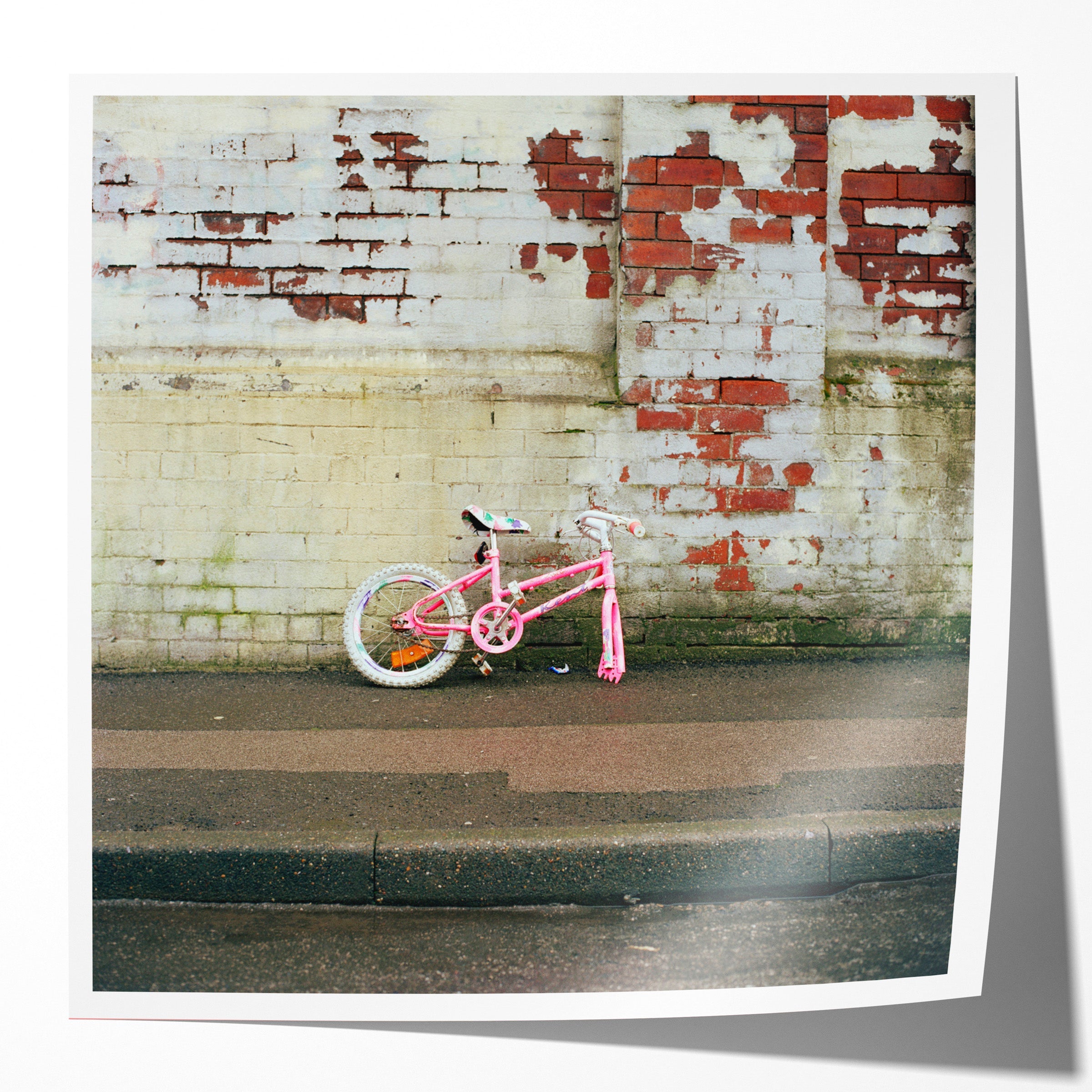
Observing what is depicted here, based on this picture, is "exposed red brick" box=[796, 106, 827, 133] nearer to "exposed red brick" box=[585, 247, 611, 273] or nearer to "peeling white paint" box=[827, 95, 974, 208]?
"peeling white paint" box=[827, 95, 974, 208]

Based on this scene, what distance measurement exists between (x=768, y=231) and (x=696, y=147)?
1.48 feet

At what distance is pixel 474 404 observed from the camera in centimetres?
343

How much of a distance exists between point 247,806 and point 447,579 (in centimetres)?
138

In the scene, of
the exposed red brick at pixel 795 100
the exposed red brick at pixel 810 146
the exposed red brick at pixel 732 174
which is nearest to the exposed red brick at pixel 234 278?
the exposed red brick at pixel 732 174

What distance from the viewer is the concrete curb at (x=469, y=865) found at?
2.05 m

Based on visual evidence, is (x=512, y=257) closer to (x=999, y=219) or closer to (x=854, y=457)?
(x=854, y=457)

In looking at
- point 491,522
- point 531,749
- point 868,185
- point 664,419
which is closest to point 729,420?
point 664,419

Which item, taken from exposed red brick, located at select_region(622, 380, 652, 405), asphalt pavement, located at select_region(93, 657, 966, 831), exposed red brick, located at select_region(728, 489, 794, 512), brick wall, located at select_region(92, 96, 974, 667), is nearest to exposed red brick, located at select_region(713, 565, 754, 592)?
brick wall, located at select_region(92, 96, 974, 667)

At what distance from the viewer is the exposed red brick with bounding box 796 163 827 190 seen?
9.89 ft

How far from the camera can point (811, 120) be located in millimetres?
2598

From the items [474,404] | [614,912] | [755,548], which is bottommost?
[614,912]

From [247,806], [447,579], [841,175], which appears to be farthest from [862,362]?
[247,806]

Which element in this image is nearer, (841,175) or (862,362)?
(841,175)

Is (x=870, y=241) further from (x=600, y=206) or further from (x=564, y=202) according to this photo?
(x=564, y=202)
